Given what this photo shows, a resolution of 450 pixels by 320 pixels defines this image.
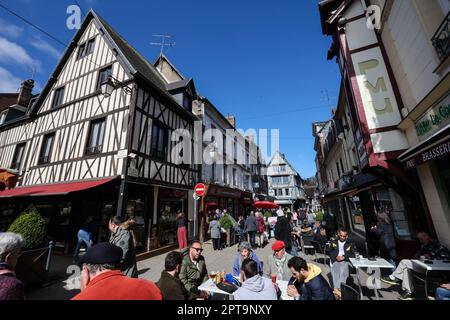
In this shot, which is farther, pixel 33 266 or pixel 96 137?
pixel 96 137

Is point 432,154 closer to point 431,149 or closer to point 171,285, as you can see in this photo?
point 431,149

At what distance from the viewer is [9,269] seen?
5.47 ft

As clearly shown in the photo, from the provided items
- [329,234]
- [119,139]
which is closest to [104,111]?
[119,139]

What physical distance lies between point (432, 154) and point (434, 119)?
1.12m

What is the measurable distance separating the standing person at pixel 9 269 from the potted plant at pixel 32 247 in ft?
11.0

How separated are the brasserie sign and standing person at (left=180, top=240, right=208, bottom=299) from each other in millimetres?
5046

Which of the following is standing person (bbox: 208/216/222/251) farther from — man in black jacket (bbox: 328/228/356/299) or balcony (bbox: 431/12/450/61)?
balcony (bbox: 431/12/450/61)

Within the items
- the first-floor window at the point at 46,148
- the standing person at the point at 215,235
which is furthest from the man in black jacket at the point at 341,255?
the first-floor window at the point at 46,148

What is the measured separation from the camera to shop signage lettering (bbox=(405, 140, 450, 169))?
306 centimetres

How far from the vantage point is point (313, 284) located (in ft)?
7.66

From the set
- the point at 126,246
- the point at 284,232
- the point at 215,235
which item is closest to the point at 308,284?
the point at 126,246

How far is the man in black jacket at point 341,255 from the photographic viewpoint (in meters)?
3.78

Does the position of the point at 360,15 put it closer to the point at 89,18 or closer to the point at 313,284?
the point at 313,284

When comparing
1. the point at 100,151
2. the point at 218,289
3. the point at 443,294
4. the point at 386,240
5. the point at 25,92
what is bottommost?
the point at 443,294
